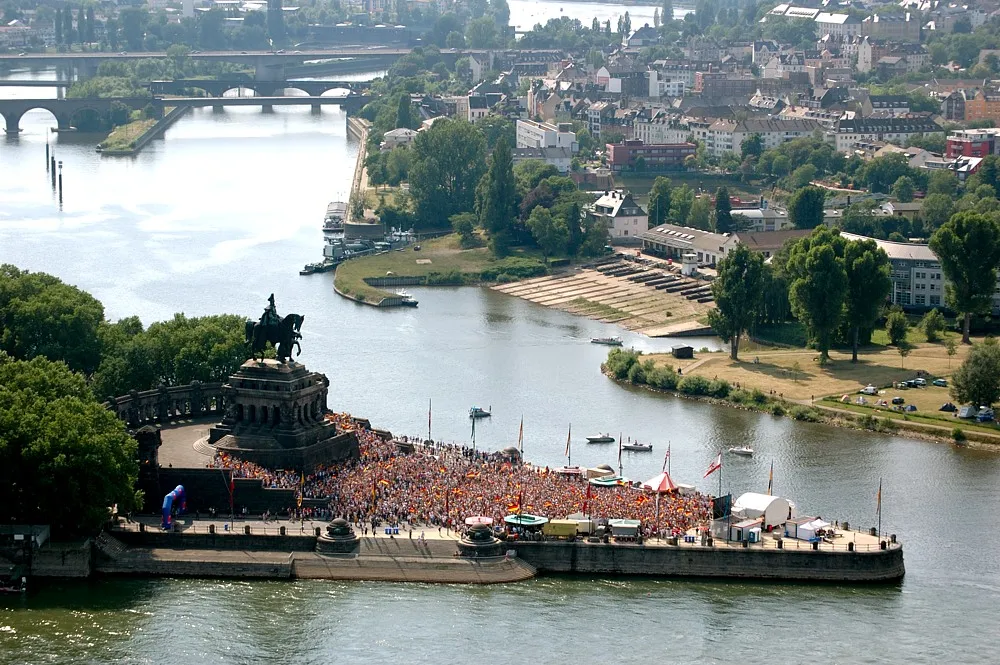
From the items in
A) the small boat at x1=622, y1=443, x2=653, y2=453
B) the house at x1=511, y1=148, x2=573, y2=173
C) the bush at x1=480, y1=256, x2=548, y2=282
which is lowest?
the bush at x1=480, y1=256, x2=548, y2=282

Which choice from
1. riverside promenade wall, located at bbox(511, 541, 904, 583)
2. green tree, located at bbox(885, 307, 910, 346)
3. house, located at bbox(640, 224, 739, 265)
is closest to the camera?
riverside promenade wall, located at bbox(511, 541, 904, 583)

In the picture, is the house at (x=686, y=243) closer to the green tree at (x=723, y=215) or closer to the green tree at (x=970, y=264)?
the green tree at (x=723, y=215)

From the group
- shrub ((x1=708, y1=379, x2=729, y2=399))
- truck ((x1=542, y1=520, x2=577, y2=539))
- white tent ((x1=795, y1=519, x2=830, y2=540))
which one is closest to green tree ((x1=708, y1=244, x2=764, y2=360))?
shrub ((x1=708, y1=379, x2=729, y2=399))

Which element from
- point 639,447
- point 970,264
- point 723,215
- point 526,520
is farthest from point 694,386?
point 723,215

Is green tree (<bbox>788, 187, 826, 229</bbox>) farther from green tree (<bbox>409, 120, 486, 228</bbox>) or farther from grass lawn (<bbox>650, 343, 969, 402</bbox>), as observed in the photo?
grass lawn (<bbox>650, 343, 969, 402</bbox>)

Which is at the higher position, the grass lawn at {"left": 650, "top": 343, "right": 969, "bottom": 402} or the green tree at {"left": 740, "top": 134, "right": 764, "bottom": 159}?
the green tree at {"left": 740, "top": 134, "right": 764, "bottom": 159}

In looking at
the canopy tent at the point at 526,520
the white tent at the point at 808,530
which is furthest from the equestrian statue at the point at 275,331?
the white tent at the point at 808,530

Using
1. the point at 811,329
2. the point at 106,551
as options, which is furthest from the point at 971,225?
the point at 106,551
